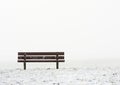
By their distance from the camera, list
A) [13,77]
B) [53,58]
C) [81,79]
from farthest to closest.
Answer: [53,58] → [13,77] → [81,79]

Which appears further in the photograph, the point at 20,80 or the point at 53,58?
the point at 53,58

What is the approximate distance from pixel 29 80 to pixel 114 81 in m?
4.65

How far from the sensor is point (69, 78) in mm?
19578

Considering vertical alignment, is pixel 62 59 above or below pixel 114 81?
above

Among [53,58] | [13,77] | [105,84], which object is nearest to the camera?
[105,84]

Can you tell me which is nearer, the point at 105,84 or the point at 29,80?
the point at 105,84

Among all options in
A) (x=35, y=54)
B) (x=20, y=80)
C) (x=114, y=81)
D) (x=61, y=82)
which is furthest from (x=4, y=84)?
(x=35, y=54)

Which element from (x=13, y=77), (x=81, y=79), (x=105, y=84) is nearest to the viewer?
(x=105, y=84)

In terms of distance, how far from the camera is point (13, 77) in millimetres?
20625

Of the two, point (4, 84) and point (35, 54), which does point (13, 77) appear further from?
point (35, 54)

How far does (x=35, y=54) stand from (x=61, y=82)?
943 cm

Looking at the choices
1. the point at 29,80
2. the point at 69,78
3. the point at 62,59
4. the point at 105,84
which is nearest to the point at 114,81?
the point at 105,84

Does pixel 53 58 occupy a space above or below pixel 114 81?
above

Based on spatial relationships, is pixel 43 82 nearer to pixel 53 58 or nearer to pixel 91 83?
pixel 91 83
